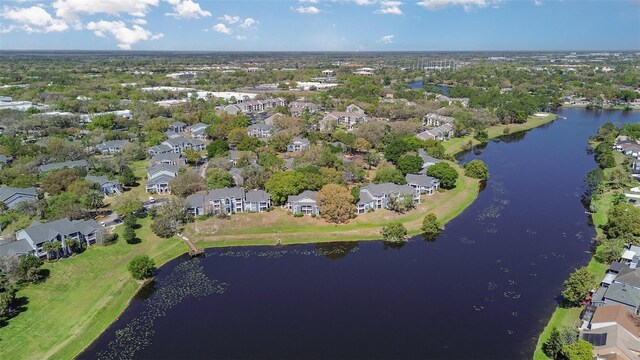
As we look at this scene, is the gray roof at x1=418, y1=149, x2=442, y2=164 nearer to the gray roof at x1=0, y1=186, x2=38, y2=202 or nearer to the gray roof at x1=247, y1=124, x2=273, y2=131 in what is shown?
the gray roof at x1=247, y1=124, x2=273, y2=131

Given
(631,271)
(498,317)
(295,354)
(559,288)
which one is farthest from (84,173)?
(631,271)

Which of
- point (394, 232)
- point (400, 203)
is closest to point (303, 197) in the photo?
point (400, 203)

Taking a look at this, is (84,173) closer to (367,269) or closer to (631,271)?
(367,269)

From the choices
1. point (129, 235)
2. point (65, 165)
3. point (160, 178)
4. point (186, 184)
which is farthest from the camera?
point (65, 165)

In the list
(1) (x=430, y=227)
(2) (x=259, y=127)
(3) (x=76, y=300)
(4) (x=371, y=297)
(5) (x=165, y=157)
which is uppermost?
(2) (x=259, y=127)

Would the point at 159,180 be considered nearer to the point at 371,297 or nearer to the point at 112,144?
the point at 112,144

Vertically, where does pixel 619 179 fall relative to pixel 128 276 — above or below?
above

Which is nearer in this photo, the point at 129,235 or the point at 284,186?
the point at 129,235
